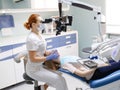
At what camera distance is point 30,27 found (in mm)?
2215

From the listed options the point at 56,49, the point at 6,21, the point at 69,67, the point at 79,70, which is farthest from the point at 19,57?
the point at 6,21

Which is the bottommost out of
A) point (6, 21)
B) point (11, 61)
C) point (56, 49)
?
point (11, 61)

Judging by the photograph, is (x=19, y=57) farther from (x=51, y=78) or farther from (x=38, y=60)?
(x=51, y=78)

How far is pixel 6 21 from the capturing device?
338 cm

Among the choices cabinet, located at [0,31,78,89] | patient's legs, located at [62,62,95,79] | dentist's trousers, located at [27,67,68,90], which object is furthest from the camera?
cabinet, located at [0,31,78,89]

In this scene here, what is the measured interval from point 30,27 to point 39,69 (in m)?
0.51

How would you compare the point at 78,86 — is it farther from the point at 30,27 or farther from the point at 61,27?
the point at 30,27

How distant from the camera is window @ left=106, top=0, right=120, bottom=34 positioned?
→ 12.4ft

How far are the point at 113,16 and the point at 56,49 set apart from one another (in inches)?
58.1

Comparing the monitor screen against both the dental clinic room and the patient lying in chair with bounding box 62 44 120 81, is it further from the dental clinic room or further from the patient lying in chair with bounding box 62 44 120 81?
the patient lying in chair with bounding box 62 44 120 81

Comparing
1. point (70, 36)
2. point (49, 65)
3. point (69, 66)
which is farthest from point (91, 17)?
point (69, 66)

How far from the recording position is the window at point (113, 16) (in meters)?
3.77

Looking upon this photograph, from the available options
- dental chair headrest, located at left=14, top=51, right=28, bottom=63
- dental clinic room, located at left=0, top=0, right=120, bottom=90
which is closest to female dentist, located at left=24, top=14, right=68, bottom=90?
dental clinic room, located at left=0, top=0, right=120, bottom=90

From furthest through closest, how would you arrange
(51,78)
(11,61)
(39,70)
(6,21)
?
(6,21), (11,61), (39,70), (51,78)
